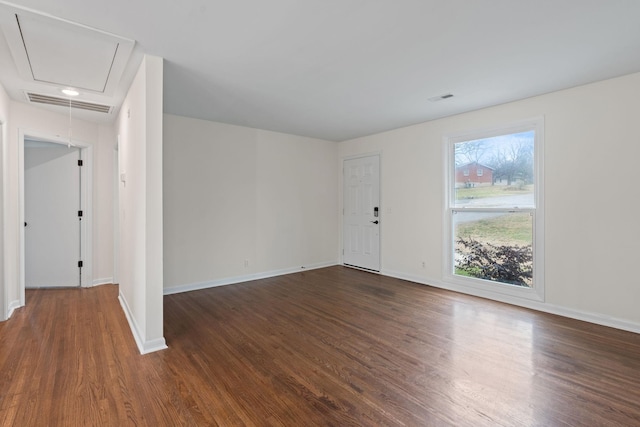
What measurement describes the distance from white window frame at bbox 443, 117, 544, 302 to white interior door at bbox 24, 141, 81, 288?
5.55m

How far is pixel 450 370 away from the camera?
7.75ft

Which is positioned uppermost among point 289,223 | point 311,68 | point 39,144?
point 311,68

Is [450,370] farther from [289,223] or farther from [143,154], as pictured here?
[289,223]

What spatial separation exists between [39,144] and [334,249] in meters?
5.17

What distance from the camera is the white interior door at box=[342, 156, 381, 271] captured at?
564cm

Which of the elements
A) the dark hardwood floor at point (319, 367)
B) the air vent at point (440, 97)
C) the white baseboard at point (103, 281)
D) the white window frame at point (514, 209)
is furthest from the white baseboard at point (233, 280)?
the air vent at point (440, 97)

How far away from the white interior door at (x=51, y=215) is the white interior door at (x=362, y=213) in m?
4.49

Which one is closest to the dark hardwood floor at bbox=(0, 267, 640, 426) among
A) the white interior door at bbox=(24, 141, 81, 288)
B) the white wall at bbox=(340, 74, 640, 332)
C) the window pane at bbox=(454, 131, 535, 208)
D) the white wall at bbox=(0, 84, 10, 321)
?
the white wall at bbox=(0, 84, 10, 321)

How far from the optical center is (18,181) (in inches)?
144

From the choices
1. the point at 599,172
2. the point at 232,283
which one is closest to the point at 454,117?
the point at 599,172

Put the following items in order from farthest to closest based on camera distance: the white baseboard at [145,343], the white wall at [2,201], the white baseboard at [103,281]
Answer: the white baseboard at [103,281]
the white wall at [2,201]
the white baseboard at [145,343]

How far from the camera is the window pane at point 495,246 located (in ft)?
12.6

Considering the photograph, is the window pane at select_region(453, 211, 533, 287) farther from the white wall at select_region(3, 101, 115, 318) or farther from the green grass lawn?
the white wall at select_region(3, 101, 115, 318)

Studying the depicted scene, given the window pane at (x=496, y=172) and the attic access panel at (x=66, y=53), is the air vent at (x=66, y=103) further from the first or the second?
the window pane at (x=496, y=172)
